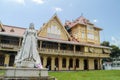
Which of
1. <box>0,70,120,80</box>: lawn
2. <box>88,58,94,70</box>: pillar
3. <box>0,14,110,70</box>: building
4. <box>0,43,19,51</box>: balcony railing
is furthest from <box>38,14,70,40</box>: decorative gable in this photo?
<box>0,70,120,80</box>: lawn

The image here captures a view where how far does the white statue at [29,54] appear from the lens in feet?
27.6

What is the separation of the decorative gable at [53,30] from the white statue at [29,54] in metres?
21.8

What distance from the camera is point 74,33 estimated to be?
126ft

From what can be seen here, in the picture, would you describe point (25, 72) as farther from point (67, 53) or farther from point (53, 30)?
point (53, 30)

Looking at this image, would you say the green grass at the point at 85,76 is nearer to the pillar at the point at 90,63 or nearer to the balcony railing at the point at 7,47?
the balcony railing at the point at 7,47

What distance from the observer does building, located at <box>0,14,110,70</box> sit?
2691 centimetres

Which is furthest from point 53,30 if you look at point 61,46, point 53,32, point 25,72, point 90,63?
point 25,72

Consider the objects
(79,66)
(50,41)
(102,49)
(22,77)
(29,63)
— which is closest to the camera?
(22,77)

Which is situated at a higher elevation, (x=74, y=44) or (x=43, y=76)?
(x=74, y=44)

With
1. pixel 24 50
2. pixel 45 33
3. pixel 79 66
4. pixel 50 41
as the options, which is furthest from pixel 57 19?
pixel 24 50

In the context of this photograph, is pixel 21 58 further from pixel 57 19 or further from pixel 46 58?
pixel 57 19

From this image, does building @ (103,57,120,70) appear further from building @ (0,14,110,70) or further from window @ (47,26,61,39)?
window @ (47,26,61,39)

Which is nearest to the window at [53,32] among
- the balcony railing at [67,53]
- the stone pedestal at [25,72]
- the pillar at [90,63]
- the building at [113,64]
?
the balcony railing at [67,53]

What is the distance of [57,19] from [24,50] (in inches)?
980
